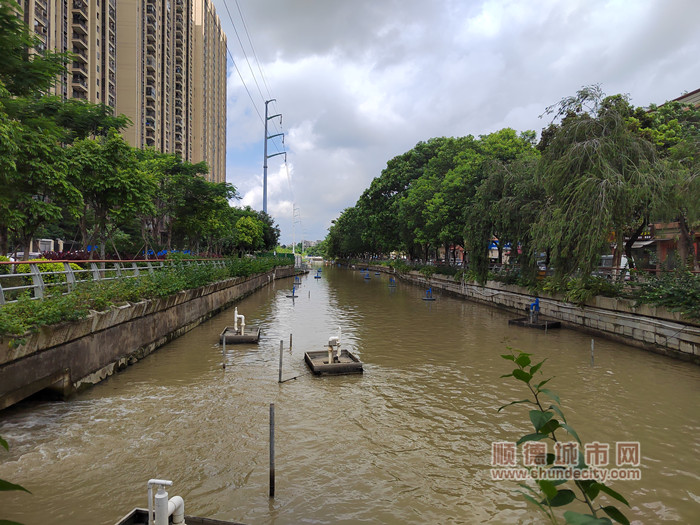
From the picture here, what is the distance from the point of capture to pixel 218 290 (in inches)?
1004

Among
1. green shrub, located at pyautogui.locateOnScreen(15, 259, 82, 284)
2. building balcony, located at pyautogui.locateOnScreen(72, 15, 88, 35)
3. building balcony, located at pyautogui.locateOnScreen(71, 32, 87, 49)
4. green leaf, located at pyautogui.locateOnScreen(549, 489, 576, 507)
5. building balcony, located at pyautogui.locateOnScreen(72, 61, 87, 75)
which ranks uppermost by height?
building balcony, located at pyautogui.locateOnScreen(72, 15, 88, 35)

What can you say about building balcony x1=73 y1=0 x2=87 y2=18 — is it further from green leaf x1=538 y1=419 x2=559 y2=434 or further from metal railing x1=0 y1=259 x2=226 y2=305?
green leaf x1=538 y1=419 x2=559 y2=434

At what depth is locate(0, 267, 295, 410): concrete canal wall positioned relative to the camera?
7727mm

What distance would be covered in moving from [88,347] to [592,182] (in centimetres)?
1784

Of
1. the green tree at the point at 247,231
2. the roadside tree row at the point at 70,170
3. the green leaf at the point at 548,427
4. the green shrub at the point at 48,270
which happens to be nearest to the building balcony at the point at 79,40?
the green tree at the point at 247,231

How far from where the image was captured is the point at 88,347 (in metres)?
10.1

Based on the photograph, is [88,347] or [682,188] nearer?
[88,347]

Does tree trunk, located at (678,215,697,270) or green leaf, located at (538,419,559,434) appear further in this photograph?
tree trunk, located at (678,215,697,270)

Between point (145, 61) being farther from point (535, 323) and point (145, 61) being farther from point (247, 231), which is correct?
point (535, 323)

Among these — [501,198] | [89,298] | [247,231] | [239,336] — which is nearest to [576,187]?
[501,198]

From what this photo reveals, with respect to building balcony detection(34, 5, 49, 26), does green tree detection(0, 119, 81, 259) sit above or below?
below

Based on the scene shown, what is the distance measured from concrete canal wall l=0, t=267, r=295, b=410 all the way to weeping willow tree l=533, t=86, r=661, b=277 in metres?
15.9

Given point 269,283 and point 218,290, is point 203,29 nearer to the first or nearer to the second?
point 269,283

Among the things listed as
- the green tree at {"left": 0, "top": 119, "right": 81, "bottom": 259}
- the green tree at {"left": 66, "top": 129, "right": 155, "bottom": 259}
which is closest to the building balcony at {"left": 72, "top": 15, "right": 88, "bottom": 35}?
the green tree at {"left": 66, "top": 129, "right": 155, "bottom": 259}
